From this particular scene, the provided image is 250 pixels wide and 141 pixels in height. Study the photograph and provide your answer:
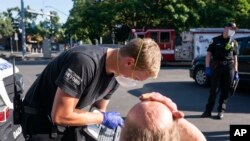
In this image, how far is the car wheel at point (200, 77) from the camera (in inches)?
504

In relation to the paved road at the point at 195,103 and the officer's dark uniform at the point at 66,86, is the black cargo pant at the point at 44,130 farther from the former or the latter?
the paved road at the point at 195,103

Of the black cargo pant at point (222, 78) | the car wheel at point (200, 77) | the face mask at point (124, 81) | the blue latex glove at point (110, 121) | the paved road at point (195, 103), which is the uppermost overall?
the face mask at point (124, 81)

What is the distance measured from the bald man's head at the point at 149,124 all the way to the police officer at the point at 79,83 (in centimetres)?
107

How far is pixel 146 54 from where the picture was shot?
8.16ft

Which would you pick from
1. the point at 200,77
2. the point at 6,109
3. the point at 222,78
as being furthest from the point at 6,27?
the point at 6,109

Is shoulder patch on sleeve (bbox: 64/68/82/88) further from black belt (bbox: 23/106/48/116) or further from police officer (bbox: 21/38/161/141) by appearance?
black belt (bbox: 23/106/48/116)

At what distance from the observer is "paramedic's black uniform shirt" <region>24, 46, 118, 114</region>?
2.58m

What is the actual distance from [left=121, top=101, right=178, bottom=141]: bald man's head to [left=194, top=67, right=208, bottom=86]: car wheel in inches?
453

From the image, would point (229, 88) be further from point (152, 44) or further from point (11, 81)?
point (152, 44)

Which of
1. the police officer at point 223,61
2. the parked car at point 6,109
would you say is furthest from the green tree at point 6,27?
the parked car at point 6,109

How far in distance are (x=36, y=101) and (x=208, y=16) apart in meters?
27.2

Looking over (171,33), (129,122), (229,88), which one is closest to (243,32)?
(171,33)

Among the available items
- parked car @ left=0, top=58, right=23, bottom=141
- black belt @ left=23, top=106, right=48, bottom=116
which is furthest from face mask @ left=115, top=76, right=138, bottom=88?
parked car @ left=0, top=58, right=23, bottom=141

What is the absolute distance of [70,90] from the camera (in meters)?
2.58
